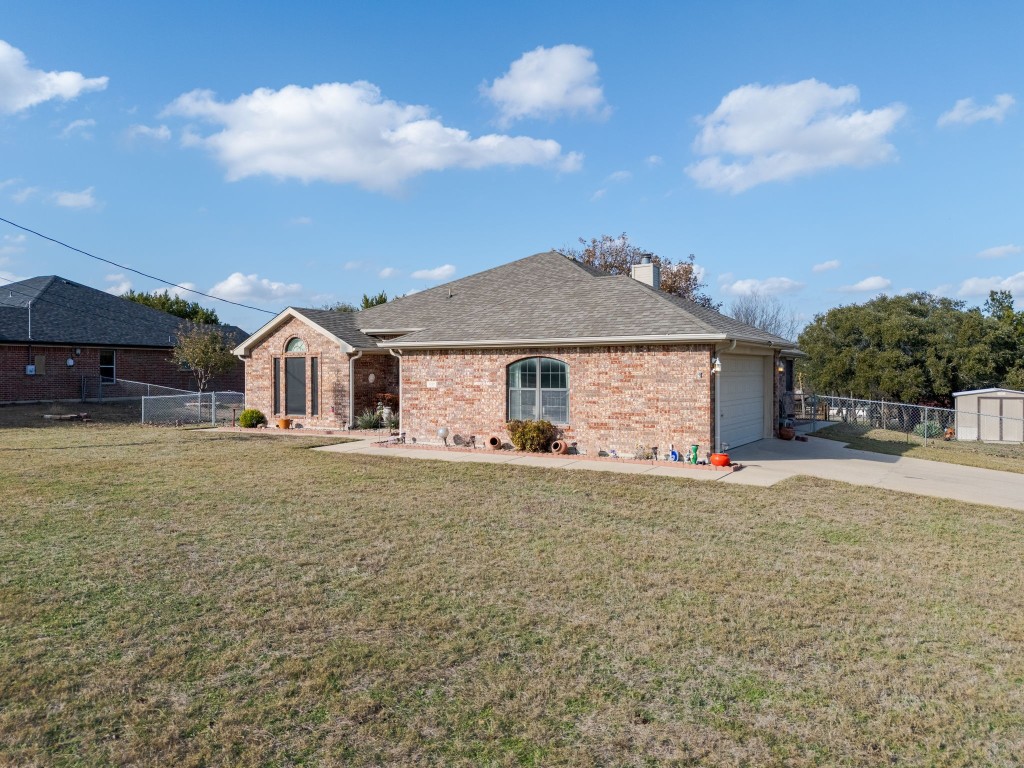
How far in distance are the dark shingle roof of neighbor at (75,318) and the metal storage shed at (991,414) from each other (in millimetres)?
32860

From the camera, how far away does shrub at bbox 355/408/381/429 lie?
19.2 meters

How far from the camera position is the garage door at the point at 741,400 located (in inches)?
592

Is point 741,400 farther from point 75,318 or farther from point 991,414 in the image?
point 75,318

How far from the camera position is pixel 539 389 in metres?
15.4

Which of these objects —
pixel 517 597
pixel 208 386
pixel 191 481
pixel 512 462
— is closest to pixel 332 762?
pixel 517 597

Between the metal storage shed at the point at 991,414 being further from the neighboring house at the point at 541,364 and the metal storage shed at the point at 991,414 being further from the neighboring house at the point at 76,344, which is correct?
the neighboring house at the point at 76,344

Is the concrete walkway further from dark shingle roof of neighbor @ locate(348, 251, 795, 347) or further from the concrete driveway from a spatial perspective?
dark shingle roof of neighbor @ locate(348, 251, 795, 347)

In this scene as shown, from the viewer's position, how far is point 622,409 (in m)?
14.3

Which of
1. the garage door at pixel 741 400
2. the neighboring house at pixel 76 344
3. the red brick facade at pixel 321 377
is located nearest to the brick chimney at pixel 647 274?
the garage door at pixel 741 400

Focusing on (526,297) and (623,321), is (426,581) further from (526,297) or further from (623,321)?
(526,297)

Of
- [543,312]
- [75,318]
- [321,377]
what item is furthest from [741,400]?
[75,318]

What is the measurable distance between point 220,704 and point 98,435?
1751cm

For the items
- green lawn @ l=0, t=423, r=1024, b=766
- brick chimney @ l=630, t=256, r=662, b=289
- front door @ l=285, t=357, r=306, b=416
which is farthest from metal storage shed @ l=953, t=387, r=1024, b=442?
front door @ l=285, t=357, r=306, b=416

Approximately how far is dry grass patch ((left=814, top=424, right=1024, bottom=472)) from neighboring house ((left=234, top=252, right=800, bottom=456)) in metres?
2.21
